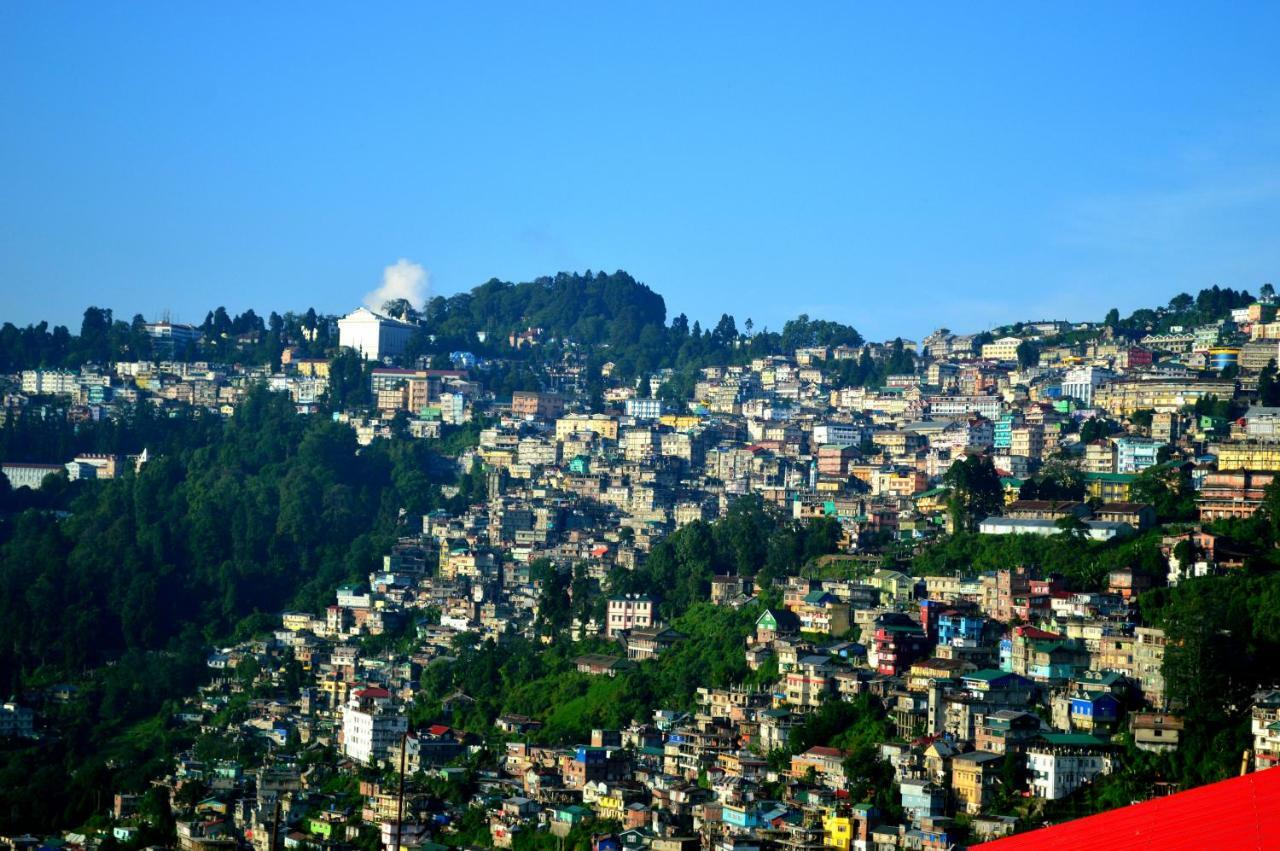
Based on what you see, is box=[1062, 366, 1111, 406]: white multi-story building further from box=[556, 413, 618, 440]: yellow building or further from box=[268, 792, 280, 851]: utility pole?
box=[268, 792, 280, 851]: utility pole

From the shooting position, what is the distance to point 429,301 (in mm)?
99062

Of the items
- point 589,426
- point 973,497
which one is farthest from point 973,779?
point 589,426

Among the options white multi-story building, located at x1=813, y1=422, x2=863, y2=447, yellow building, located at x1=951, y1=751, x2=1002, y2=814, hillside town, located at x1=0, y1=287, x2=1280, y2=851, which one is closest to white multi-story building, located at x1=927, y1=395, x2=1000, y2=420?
hillside town, located at x1=0, y1=287, x2=1280, y2=851

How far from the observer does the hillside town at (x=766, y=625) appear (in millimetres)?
33344

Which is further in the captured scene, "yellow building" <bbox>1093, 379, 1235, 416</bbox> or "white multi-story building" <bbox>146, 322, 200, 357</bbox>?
"white multi-story building" <bbox>146, 322, 200, 357</bbox>

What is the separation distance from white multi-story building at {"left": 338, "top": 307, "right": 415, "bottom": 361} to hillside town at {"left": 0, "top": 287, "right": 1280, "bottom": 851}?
27.9 feet

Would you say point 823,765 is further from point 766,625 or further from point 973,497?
point 973,497

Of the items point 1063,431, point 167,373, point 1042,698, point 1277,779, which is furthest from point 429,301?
point 1277,779

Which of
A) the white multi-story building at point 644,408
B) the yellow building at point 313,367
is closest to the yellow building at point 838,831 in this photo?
the white multi-story building at point 644,408

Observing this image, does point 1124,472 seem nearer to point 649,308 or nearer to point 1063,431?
point 1063,431

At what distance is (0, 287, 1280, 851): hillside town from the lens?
33.3 m

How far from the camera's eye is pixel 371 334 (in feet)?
277

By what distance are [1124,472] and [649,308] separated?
5266 centimetres

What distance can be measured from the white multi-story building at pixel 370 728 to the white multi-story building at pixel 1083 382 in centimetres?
2716
